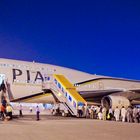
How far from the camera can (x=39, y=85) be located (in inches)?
1079

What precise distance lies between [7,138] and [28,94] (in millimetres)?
16692

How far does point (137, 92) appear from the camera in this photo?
29.3 meters

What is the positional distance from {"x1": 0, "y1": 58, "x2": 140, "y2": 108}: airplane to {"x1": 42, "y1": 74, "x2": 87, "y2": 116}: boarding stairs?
3.43 ft

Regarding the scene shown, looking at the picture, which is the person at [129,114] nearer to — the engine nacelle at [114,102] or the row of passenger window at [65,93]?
the engine nacelle at [114,102]

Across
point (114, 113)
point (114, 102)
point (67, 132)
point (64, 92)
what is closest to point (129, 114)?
point (114, 113)

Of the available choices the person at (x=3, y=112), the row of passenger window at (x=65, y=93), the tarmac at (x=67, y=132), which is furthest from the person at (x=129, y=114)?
the person at (x=3, y=112)

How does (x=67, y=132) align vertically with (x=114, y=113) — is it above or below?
below

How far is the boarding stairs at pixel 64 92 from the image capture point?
2317cm

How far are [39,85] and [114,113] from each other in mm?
7742

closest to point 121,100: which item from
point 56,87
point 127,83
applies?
point 56,87

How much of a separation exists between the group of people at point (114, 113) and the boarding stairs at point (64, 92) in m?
0.76

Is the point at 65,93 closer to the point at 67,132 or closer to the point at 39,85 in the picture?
the point at 39,85

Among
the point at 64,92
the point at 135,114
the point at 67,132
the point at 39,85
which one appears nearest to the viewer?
the point at 67,132

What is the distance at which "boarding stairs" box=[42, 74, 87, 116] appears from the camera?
23173 mm
